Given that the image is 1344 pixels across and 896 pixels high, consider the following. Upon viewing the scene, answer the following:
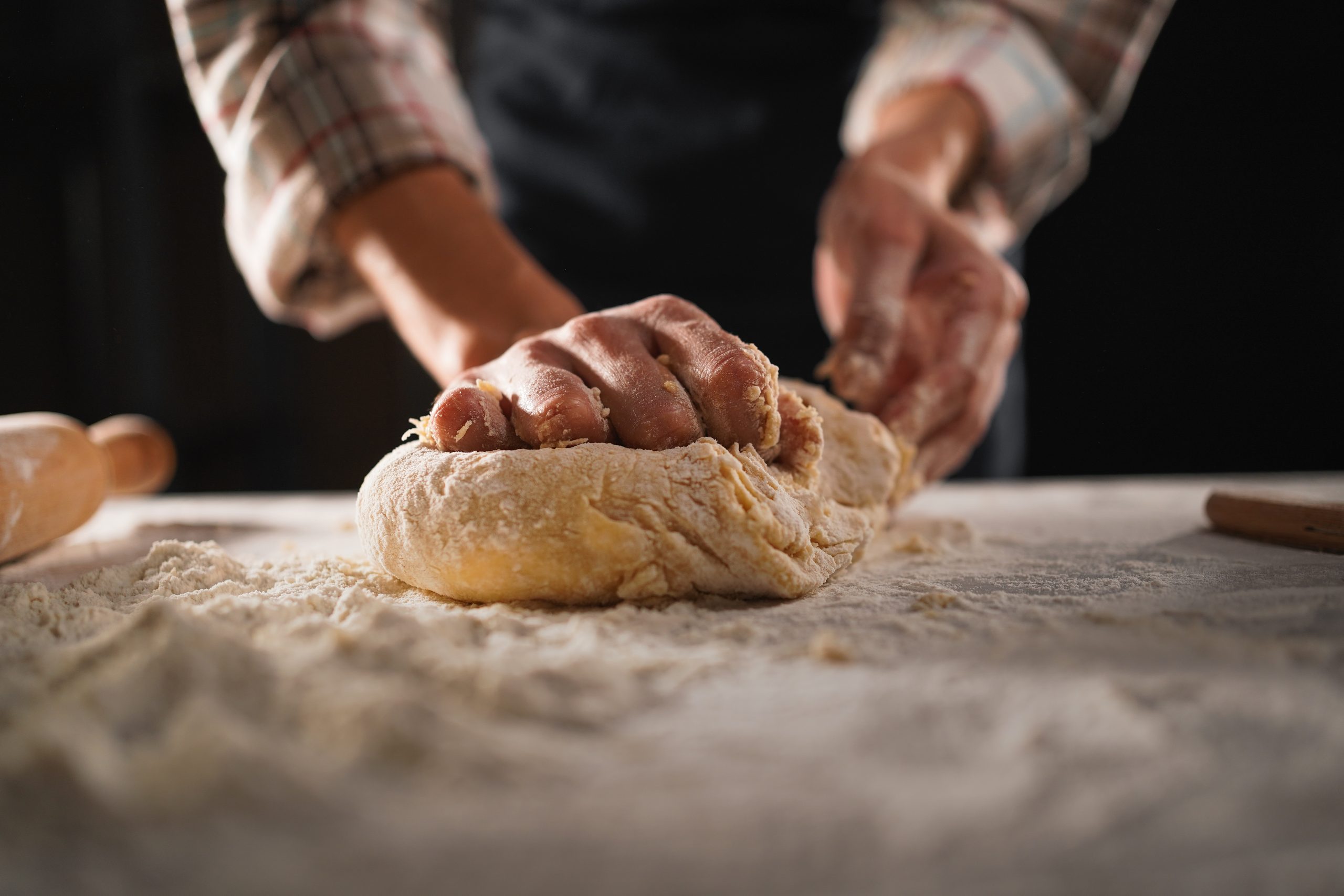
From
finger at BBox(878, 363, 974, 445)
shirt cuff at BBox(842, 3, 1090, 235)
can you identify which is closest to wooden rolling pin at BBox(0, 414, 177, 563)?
finger at BBox(878, 363, 974, 445)

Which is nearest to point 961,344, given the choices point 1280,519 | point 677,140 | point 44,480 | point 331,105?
point 1280,519

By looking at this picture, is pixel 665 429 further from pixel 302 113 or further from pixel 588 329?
pixel 302 113

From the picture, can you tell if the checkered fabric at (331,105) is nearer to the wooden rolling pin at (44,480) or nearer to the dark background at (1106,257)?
the wooden rolling pin at (44,480)

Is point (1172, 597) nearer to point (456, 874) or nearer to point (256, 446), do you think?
point (456, 874)

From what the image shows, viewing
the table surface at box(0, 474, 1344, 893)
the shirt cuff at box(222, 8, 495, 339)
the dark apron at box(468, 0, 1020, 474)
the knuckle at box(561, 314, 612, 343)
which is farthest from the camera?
the dark apron at box(468, 0, 1020, 474)

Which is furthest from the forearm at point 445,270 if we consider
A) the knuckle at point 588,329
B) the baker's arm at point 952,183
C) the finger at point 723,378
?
the baker's arm at point 952,183

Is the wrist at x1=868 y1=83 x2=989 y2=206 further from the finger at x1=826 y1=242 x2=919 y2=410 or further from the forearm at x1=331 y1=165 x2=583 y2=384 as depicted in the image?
the forearm at x1=331 y1=165 x2=583 y2=384

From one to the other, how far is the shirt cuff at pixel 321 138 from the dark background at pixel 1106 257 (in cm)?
169

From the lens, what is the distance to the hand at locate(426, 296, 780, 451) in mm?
990

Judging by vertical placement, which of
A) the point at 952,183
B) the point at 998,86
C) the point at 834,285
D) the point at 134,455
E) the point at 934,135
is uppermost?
the point at 998,86

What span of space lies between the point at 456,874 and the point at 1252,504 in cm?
133

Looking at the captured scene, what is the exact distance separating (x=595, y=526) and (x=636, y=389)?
6.8 inches

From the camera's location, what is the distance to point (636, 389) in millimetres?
1000

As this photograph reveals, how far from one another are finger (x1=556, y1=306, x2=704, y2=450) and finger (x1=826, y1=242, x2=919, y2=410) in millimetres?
502
